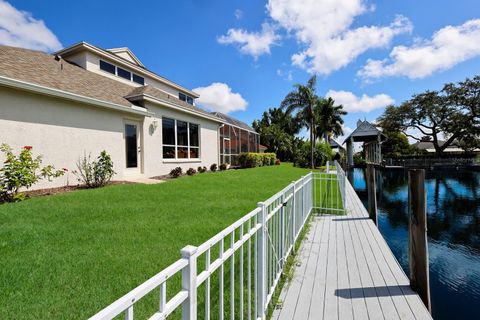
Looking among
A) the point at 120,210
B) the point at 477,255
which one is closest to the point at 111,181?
the point at 120,210

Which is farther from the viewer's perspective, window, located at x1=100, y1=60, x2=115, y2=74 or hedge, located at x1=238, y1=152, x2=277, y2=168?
hedge, located at x1=238, y1=152, x2=277, y2=168

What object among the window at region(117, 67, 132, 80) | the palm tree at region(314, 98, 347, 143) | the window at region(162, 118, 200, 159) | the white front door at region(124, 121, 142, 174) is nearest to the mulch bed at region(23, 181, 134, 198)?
the white front door at region(124, 121, 142, 174)

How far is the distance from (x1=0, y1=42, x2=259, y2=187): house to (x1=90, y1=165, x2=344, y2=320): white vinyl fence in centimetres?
744

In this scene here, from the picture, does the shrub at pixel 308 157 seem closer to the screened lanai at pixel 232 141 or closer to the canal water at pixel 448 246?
the screened lanai at pixel 232 141

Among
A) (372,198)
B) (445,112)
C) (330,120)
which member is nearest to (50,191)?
(372,198)

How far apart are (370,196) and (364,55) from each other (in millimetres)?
11889

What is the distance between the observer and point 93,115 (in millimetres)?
9555

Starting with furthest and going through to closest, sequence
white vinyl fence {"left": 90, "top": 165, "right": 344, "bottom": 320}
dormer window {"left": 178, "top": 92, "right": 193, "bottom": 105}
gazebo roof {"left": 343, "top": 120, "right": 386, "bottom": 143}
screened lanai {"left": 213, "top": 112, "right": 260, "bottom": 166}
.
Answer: gazebo roof {"left": 343, "top": 120, "right": 386, "bottom": 143}
dormer window {"left": 178, "top": 92, "right": 193, "bottom": 105}
screened lanai {"left": 213, "top": 112, "right": 260, "bottom": 166}
white vinyl fence {"left": 90, "top": 165, "right": 344, "bottom": 320}

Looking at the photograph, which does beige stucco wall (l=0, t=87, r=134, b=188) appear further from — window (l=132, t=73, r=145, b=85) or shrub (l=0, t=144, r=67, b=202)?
window (l=132, t=73, r=145, b=85)

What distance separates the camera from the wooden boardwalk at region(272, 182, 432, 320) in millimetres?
2738

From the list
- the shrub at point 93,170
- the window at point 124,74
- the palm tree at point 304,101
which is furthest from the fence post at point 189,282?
the palm tree at point 304,101

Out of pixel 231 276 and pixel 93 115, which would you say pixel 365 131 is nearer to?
pixel 93 115

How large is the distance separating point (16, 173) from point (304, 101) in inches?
1003

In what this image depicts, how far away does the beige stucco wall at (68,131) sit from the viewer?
287 inches
